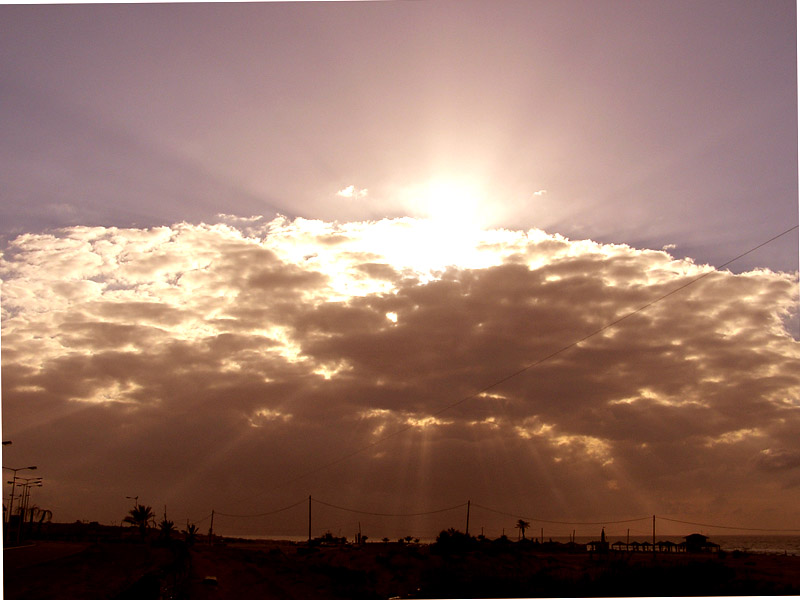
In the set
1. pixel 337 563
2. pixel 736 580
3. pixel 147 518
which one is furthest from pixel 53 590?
pixel 147 518

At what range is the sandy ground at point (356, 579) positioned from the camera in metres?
34.8

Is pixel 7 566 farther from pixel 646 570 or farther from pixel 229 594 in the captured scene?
pixel 646 570

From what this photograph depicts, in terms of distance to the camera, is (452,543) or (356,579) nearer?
(356,579)

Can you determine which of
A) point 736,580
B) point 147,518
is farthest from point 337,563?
point 147,518

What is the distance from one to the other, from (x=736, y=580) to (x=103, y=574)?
3523cm

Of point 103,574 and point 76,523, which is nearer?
point 103,574

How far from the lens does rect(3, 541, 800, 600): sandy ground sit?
34844 millimetres

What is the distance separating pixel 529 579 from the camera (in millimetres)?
38594

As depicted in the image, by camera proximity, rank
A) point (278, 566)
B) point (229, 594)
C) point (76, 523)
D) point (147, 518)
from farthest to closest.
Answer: point (76, 523) < point (147, 518) < point (278, 566) < point (229, 594)

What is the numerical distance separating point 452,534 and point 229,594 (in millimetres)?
36458

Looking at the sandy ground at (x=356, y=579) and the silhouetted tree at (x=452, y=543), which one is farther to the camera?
the silhouetted tree at (x=452, y=543)

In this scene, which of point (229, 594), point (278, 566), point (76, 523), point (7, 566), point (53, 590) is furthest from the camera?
point (76, 523)

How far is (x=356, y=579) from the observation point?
42500 mm

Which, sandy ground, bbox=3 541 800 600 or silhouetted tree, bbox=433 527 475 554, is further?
silhouetted tree, bbox=433 527 475 554
